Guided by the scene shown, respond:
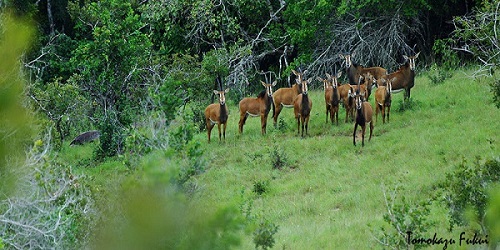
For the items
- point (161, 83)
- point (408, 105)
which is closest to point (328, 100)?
point (408, 105)

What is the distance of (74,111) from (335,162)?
28.5 ft

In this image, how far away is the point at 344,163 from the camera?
51.5 feet

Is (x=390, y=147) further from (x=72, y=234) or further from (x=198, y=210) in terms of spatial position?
(x=198, y=210)

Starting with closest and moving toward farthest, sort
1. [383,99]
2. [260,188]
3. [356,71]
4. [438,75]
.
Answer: [260,188] → [383,99] → [356,71] → [438,75]

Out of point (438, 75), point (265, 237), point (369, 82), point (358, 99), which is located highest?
point (265, 237)

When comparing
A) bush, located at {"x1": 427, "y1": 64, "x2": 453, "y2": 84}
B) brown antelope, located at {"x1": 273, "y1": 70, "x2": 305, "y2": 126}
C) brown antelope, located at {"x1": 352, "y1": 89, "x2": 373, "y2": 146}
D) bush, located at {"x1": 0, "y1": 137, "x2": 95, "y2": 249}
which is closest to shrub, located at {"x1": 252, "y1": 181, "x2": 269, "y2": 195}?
brown antelope, located at {"x1": 352, "y1": 89, "x2": 373, "y2": 146}

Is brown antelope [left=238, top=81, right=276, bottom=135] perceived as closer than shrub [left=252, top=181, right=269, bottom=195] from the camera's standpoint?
No

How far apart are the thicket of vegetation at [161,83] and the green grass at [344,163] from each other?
53 centimetres

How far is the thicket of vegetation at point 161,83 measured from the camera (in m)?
6.08

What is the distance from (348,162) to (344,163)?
84mm

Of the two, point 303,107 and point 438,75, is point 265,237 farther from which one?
point 438,75

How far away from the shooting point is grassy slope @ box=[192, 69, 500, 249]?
12180 mm

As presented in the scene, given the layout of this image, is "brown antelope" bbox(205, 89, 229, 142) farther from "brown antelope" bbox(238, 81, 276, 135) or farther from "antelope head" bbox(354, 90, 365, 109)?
"antelope head" bbox(354, 90, 365, 109)

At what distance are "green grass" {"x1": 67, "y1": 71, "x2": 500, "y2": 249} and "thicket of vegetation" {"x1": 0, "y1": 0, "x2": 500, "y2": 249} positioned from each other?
530mm
